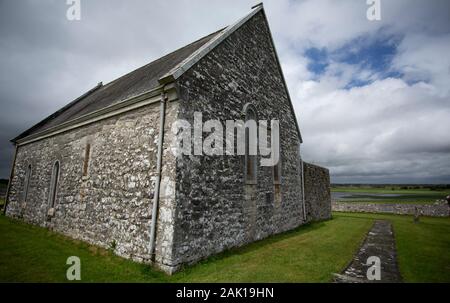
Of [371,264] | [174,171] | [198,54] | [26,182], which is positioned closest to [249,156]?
[174,171]

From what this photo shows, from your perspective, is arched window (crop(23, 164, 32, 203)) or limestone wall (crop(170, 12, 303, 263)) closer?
limestone wall (crop(170, 12, 303, 263))

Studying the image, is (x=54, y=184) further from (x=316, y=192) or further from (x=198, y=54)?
(x=316, y=192)

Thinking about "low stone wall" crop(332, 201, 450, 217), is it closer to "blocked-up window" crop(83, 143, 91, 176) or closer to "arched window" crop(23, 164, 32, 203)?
"blocked-up window" crop(83, 143, 91, 176)

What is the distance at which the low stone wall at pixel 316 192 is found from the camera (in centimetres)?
1642

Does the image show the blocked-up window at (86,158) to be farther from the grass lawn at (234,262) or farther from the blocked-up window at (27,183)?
the blocked-up window at (27,183)

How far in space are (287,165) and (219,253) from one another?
7.37m

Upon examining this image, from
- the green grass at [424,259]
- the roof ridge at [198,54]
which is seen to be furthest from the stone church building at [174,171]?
the green grass at [424,259]

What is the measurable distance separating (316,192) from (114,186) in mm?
14722

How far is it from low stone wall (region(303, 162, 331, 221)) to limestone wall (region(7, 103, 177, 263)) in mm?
11925

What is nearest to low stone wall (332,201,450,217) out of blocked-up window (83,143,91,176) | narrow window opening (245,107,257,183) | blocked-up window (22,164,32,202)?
narrow window opening (245,107,257,183)

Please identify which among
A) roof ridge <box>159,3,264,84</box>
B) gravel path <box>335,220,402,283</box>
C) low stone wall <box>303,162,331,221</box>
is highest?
roof ridge <box>159,3,264,84</box>

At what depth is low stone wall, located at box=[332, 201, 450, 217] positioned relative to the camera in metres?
25.6

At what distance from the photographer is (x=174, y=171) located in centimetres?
639
